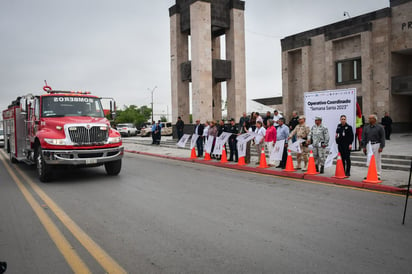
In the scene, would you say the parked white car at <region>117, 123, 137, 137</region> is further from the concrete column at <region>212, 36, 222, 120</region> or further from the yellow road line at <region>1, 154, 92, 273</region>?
the yellow road line at <region>1, 154, 92, 273</region>

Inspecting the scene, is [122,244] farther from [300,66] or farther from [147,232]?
[300,66]

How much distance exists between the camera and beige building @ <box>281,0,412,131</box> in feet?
77.2

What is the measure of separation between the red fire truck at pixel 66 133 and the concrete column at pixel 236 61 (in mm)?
18965

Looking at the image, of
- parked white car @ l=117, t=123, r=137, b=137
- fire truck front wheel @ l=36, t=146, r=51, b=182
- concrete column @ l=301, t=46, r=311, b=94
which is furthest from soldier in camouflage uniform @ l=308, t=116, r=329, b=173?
parked white car @ l=117, t=123, r=137, b=137

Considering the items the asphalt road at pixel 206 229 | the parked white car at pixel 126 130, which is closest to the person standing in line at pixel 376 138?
the asphalt road at pixel 206 229

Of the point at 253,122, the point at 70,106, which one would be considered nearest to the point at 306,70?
the point at 253,122

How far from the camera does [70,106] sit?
11.2m

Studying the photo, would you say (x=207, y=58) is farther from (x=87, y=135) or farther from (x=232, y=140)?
(x=87, y=135)

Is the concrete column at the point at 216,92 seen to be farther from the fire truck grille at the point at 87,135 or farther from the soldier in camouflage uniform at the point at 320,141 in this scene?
the fire truck grille at the point at 87,135

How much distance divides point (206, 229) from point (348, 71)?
24.8 m

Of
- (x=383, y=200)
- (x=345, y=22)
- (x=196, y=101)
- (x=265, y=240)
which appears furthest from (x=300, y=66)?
(x=265, y=240)

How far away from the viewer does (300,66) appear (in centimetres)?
3070

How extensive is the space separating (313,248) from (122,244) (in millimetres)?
2571

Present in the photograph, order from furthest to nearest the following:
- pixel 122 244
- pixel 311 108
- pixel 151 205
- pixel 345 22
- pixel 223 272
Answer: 1. pixel 345 22
2. pixel 311 108
3. pixel 151 205
4. pixel 122 244
5. pixel 223 272
